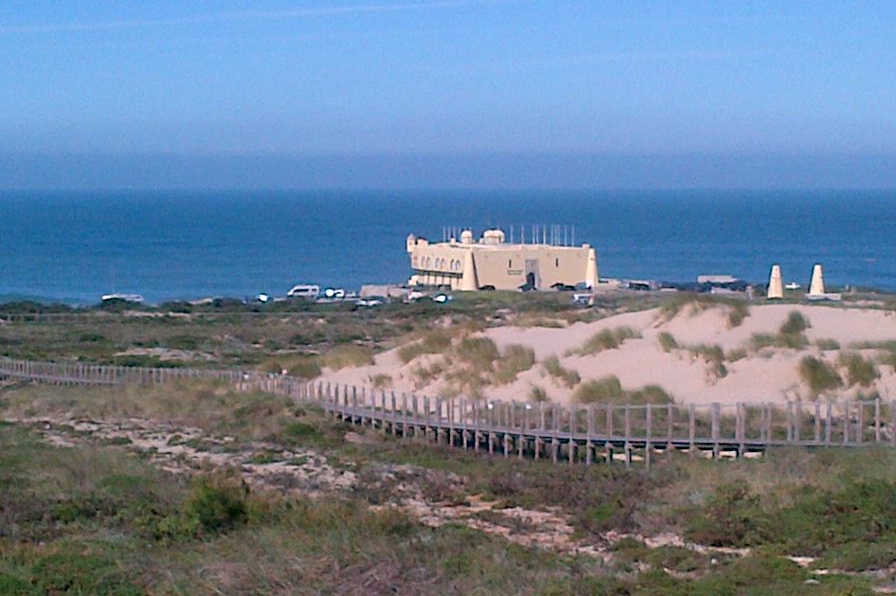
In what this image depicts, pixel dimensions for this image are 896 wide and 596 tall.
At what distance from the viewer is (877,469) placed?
52.1ft

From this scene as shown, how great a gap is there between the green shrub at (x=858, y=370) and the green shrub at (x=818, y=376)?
0.24 meters

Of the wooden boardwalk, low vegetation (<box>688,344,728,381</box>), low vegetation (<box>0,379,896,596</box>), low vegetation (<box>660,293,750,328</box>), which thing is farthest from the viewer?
low vegetation (<box>660,293,750,328</box>)

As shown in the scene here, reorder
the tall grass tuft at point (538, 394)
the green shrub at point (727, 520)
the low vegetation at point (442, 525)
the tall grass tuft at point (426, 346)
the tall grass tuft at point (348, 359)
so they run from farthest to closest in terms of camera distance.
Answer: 1. the tall grass tuft at point (348, 359)
2. the tall grass tuft at point (426, 346)
3. the tall grass tuft at point (538, 394)
4. the green shrub at point (727, 520)
5. the low vegetation at point (442, 525)

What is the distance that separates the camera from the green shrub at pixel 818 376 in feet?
77.9

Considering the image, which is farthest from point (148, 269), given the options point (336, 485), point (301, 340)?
point (336, 485)

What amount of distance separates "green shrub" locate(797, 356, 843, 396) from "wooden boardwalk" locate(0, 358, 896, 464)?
155cm

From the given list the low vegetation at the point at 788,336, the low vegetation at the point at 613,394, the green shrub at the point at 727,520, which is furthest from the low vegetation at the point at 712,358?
the green shrub at the point at 727,520

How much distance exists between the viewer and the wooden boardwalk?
19.5 meters

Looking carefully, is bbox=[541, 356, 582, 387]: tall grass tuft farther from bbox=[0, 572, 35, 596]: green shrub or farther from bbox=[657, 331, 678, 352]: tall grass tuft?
bbox=[0, 572, 35, 596]: green shrub

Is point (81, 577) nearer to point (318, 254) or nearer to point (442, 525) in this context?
point (442, 525)

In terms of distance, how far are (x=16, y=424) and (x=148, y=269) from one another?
95.3 meters

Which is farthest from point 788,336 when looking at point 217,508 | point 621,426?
point 217,508

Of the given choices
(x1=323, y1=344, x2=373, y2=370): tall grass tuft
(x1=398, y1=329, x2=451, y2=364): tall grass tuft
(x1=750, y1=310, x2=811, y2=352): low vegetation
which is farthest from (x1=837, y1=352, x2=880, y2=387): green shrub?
(x1=323, y1=344, x2=373, y2=370): tall grass tuft

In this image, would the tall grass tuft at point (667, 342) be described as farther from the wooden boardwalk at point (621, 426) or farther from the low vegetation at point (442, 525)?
the low vegetation at point (442, 525)
